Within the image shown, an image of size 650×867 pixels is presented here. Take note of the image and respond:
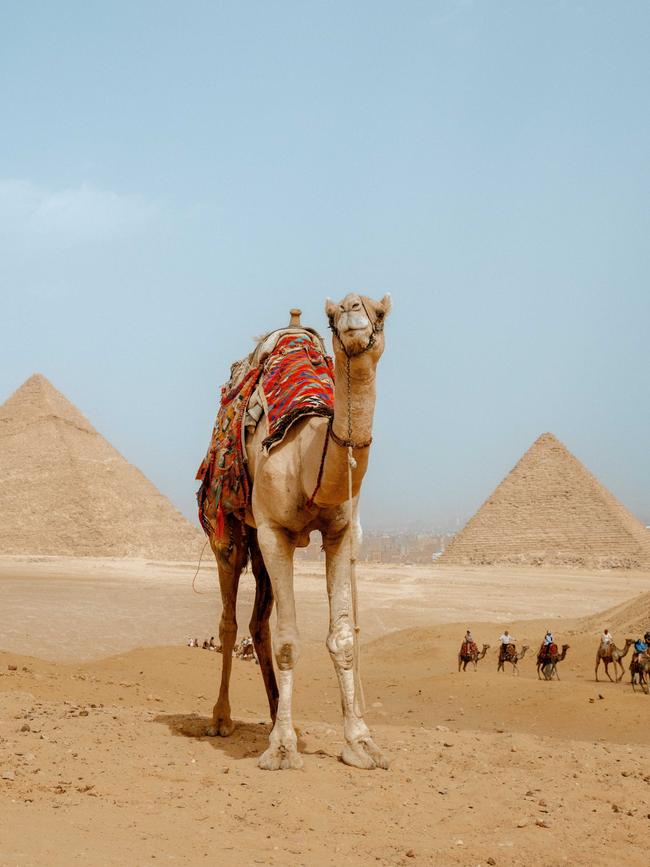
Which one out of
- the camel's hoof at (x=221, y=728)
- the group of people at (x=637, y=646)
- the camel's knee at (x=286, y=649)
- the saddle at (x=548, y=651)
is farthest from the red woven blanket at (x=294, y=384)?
the saddle at (x=548, y=651)

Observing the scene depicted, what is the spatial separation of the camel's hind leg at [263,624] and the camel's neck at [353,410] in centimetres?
177

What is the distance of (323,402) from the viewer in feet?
17.2

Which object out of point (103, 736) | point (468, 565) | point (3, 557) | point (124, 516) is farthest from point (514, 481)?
point (103, 736)

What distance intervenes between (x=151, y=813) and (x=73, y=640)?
17521mm

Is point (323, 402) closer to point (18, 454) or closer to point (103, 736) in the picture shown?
point (103, 736)

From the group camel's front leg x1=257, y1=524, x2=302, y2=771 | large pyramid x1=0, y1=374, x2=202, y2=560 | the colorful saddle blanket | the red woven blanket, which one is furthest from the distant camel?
large pyramid x1=0, y1=374, x2=202, y2=560

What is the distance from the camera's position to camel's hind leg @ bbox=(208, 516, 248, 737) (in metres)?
6.18

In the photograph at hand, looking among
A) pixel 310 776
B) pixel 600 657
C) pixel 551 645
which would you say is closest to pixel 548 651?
pixel 551 645

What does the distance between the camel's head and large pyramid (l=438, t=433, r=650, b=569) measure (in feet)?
203

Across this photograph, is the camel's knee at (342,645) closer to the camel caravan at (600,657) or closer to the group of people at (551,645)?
the camel caravan at (600,657)

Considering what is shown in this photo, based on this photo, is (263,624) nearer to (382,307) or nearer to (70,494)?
(382,307)

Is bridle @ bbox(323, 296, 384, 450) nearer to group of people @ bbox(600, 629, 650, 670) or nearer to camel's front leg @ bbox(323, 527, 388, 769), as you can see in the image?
camel's front leg @ bbox(323, 527, 388, 769)

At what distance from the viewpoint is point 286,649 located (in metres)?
4.98

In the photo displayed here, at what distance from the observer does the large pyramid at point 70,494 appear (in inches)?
2687
